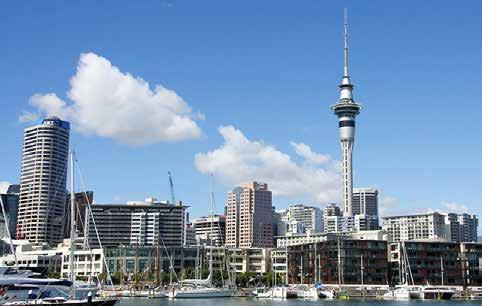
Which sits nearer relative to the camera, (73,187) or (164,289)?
(73,187)

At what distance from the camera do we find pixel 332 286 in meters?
200

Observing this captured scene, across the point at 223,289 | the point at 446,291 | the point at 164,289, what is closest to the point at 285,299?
the point at 223,289

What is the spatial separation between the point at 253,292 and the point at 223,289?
45.3 ft

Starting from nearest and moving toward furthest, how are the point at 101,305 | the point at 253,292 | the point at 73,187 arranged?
1. the point at 101,305
2. the point at 73,187
3. the point at 253,292

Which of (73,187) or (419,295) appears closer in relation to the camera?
(73,187)

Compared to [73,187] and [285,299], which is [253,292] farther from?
[73,187]

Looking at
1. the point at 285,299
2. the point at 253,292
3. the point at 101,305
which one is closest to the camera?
the point at 101,305

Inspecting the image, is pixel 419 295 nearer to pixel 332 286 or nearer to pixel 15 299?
pixel 332 286

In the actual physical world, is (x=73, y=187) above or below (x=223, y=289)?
above

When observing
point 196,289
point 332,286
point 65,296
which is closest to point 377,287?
point 332,286

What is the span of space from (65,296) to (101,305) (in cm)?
1009

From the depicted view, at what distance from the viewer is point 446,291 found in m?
185

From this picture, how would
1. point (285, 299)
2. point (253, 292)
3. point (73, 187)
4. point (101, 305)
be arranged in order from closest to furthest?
point (101, 305) → point (73, 187) → point (285, 299) → point (253, 292)

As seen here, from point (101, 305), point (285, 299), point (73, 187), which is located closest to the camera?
point (101, 305)
